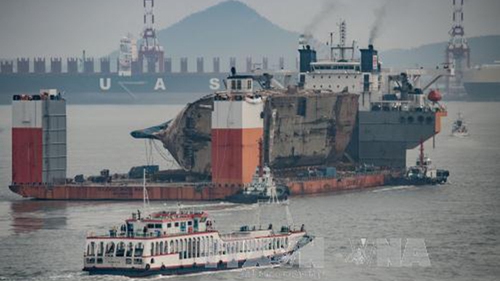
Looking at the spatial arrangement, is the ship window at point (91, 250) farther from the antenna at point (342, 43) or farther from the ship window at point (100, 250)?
the antenna at point (342, 43)

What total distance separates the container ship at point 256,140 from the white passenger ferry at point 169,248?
26.7 metres

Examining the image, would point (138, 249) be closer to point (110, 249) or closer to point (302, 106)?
point (110, 249)

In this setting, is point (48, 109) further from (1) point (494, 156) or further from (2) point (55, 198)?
(1) point (494, 156)

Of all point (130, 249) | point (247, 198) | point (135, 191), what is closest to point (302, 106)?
point (247, 198)

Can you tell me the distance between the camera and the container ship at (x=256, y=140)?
92.7 m

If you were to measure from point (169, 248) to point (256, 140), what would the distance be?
1282 inches

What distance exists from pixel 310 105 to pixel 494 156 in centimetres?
3404

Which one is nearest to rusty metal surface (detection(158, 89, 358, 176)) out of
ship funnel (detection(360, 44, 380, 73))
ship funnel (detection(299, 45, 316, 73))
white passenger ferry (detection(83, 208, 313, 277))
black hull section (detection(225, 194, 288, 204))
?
ship funnel (detection(360, 44, 380, 73))

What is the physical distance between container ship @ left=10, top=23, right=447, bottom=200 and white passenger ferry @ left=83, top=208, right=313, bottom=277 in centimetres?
2665

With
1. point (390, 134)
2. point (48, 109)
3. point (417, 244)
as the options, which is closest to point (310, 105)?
point (390, 134)

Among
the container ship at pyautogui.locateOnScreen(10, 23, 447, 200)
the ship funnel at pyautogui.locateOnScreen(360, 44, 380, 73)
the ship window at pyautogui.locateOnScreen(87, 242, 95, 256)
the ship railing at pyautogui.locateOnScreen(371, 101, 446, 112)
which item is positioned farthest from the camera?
the ship funnel at pyautogui.locateOnScreen(360, 44, 380, 73)

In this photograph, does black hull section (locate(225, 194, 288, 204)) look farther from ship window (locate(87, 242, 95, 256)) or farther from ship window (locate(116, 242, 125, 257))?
ship window (locate(116, 242, 125, 257))

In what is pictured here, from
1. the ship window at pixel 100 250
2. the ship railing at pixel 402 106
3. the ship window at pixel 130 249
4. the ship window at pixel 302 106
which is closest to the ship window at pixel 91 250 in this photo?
the ship window at pixel 100 250

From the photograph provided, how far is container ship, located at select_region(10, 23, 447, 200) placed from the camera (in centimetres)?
9269
